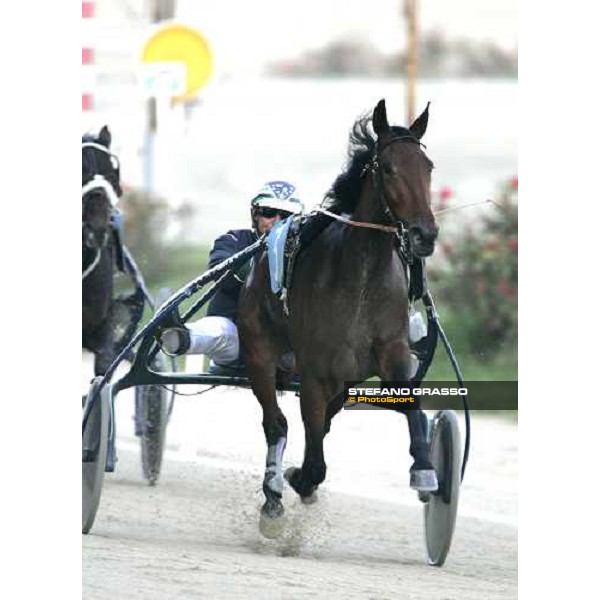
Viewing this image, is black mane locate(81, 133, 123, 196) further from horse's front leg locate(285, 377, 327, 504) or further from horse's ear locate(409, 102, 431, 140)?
horse's ear locate(409, 102, 431, 140)

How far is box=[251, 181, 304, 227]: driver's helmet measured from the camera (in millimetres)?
8273

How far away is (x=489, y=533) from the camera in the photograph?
9414 millimetres

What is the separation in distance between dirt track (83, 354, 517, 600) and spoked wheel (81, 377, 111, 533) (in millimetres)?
107

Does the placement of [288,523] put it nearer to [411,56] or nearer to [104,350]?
[104,350]

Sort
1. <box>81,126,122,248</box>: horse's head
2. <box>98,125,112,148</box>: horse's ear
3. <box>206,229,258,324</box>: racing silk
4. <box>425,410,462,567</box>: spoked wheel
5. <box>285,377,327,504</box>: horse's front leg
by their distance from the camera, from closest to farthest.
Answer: <box>285,377,327,504</box>: horse's front leg
<box>425,410,462,567</box>: spoked wheel
<box>206,229,258,324</box>: racing silk
<box>81,126,122,248</box>: horse's head
<box>98,125,112,148</box>: horse's ear

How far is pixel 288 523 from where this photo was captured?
834 centimetres

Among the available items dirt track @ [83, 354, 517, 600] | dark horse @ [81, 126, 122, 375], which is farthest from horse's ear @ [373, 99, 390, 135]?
dark horse @ [81, 126, 122, 375]

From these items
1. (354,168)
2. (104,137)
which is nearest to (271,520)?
(354,168)

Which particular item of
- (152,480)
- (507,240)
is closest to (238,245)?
(152,480)

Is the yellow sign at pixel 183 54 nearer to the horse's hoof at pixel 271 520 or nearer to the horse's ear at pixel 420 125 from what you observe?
the horse's ear at pixel 420 125

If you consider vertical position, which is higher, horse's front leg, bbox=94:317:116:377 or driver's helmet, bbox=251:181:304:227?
driver's helmet, bbox=251:181:304:227

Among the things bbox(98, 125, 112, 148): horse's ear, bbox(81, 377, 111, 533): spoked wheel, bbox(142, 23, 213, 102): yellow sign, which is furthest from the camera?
bbox(98, 125, 112, 148): horse's ear
